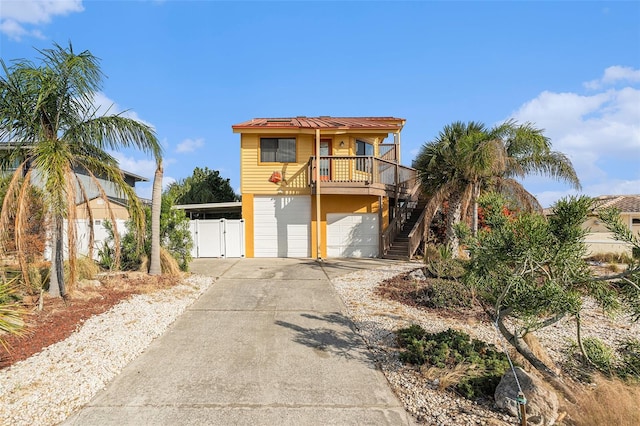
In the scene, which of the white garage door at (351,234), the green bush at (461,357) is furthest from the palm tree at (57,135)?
the white garage door at (351,234)

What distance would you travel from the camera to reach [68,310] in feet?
20.7

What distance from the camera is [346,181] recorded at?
14.1 metres

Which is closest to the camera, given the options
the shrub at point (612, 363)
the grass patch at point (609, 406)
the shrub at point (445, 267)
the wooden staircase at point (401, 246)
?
the grass patch at point (609, 406)

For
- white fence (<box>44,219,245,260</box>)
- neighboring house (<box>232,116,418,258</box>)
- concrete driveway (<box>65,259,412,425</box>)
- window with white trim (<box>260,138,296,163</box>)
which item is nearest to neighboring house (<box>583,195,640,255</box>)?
concrete driveway (<box>65,259,412,425</box>)

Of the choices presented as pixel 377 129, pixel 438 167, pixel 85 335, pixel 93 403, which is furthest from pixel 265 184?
pixel 93 403

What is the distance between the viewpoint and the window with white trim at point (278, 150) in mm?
15391

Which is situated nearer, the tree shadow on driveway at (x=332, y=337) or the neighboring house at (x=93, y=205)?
the tree shadow on driveway at (x=332, y=337)

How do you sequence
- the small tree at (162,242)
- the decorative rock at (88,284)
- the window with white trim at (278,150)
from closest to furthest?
the decorative rock at (88,284)
the small tree at (162,242)
the window with white trim at (278,150)

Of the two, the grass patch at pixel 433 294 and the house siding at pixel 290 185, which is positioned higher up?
the house siding at pixel 290 185

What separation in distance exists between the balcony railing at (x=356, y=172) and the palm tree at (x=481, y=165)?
2.17 meters

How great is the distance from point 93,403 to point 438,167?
11.5 meters

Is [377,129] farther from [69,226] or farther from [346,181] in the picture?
[69,226]

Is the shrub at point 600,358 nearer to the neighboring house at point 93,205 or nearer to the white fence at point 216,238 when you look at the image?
the neighboring house at point 93,205

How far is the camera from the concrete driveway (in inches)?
130
